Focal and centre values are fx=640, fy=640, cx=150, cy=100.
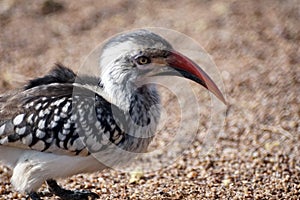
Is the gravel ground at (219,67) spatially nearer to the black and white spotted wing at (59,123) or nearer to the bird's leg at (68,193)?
the bird's leg at (68,193)

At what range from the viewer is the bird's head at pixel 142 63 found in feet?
15.2

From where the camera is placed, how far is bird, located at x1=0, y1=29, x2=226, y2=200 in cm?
441

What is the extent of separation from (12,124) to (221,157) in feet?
7.20

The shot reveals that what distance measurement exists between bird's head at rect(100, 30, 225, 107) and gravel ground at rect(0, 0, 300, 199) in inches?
38.3

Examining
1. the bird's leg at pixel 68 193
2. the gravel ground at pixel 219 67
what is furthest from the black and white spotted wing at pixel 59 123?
the gravel ground at pixel 219 67

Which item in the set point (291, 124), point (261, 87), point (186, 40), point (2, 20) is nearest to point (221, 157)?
point (291, 124)

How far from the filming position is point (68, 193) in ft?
15.8

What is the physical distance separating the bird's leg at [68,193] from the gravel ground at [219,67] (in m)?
0.30

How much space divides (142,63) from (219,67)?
2.86 metres

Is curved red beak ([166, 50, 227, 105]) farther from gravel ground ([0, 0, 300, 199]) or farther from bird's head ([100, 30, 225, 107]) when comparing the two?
gravel ground ([0, 0, 300, 199])


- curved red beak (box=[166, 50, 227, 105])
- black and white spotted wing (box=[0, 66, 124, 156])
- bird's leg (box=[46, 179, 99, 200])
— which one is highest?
curved red beak (box=[166, 50, 227, 105])

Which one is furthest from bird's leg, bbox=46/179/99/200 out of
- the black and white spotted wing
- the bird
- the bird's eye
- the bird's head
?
the bird's eye

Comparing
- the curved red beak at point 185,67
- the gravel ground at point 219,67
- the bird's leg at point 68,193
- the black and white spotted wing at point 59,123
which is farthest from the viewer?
the gravel ground at point 219,67

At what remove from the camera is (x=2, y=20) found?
8906 mm
